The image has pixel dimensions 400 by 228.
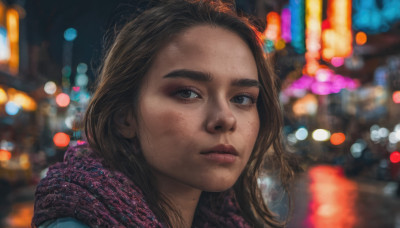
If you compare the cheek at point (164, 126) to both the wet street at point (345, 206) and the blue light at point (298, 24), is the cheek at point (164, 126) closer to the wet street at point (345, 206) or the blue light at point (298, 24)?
the wet street at point (345, 206)

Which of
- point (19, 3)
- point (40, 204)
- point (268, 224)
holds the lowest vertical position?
point (268, 224)

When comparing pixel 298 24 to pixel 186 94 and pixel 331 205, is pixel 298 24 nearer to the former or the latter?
pixel 331 205

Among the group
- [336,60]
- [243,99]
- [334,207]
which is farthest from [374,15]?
[243,99]

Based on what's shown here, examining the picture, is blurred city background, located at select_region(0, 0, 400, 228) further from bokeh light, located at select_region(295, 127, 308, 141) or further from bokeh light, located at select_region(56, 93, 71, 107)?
bokeh light, located at select_region(295, 127, 308, 141)

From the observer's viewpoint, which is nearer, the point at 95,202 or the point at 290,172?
the point at 95,202

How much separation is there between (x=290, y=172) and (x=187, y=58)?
2.77ft

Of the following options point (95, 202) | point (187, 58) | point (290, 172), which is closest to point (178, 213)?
point (95, 202)

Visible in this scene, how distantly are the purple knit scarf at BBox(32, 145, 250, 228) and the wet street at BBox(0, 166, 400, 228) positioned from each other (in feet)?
13.3

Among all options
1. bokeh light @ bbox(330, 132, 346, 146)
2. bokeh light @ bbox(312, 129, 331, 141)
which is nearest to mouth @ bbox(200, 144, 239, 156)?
bokeh light @ bbox(330, 132, 346, 146)

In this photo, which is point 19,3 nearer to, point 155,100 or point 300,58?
point 300,58

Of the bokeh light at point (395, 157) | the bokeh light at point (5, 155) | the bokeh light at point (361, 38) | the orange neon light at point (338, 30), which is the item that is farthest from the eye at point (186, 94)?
the bokeh light at point (361, 38)

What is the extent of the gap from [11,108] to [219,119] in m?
19.4

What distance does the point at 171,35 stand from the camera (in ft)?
4.60

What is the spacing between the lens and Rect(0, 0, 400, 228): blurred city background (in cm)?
277
